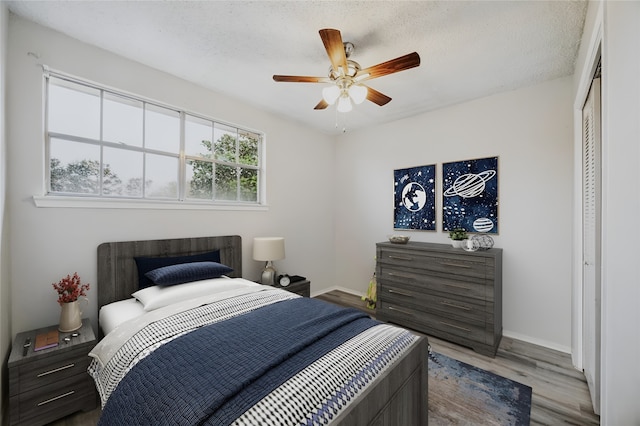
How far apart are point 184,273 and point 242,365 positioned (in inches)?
56.7

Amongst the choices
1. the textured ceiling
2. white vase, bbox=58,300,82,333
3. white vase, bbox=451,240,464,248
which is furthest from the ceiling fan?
white vase, bbox=58,300,82,333

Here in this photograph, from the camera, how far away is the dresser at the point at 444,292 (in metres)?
2.54

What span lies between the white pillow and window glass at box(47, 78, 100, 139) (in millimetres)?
1470

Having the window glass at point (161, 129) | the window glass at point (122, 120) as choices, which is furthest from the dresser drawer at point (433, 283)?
the window glass at point (122, 120)

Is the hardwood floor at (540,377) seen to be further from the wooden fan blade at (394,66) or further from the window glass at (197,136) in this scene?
the wooden fan blade at (394,66)

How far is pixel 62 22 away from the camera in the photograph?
1.95m

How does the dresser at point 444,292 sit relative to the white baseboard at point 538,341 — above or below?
above

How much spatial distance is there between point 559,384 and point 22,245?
4282mm

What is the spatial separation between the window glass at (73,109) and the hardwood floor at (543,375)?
389 centimetres

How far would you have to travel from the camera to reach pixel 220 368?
1.14 metres

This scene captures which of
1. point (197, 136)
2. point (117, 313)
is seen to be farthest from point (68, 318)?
point (197, 136)

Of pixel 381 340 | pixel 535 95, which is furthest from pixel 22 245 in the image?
pixel 535 95

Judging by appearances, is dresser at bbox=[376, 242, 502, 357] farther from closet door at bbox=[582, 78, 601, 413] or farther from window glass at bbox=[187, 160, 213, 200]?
window glass at bbox=[187, 160, 213, 200]

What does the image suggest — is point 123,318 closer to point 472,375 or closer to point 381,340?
point 381,340
